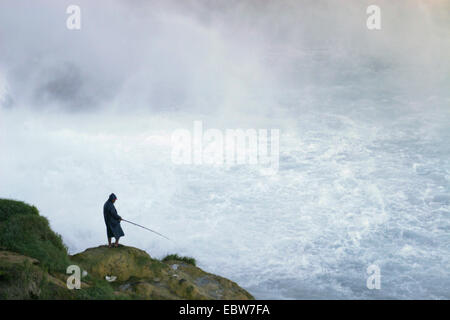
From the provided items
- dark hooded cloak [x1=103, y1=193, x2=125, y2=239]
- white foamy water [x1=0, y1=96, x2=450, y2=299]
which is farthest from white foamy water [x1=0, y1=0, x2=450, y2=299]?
dark hooded cloak [x1=103, y1=193, x2=125, y2=239]

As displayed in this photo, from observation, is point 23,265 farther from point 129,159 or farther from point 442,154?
point 442,154

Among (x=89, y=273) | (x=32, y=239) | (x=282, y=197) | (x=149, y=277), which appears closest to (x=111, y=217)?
(x=89, y=273)

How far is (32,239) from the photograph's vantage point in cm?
1168

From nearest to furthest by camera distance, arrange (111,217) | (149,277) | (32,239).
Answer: (149,277)
(111,217)
(32,239)

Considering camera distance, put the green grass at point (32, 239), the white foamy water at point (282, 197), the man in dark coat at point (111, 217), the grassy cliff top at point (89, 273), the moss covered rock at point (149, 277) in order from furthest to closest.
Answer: the white foamy water at point (282, 197)
the man in dark coat at point (111, 217)
the green grass at point (32, 239)
the moss covered rock at point (149, 277)
the grassy cliff top at point (89, 273)

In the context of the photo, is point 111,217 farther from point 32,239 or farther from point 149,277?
point 32,239

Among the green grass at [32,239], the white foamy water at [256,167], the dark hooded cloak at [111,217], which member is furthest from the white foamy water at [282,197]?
the green grass at [32,239]

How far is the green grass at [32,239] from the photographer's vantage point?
10859 millimetres

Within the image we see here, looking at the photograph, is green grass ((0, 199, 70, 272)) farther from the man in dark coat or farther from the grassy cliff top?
the man in dark coat

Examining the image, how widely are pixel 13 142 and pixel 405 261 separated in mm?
21189

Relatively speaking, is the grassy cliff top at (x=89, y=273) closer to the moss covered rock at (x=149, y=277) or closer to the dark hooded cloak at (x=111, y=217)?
the moss covered rock at (x=149, y=277)

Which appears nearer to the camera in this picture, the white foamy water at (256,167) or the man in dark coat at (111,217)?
the man in dark coat at (111,217)

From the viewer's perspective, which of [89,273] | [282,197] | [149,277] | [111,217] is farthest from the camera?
[282,197]
